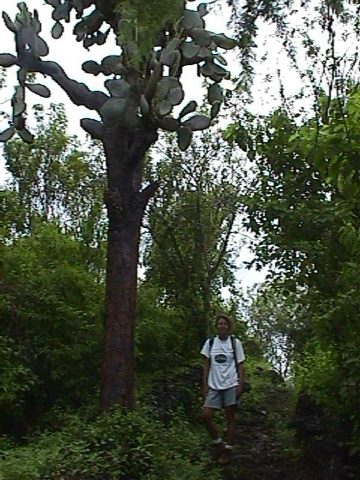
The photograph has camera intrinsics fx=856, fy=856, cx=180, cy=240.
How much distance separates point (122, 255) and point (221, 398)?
166 centimetres

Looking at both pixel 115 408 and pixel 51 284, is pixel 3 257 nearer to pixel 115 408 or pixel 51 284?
pixel 51 284

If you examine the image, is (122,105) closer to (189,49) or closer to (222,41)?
(189,49)

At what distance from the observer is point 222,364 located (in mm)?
8219

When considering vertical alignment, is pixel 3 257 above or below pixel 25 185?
below

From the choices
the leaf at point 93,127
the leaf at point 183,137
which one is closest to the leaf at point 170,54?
the leaf at point 183,137

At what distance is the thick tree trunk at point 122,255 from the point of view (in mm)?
7875

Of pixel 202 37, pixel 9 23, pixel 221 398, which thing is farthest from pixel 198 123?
pixel 221 398

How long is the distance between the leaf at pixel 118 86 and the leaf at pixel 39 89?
1.17 m

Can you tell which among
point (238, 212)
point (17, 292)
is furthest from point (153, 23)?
point (238, 212)

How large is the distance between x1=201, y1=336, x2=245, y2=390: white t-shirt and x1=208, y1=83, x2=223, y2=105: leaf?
238cm

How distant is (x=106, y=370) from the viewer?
7.89 m

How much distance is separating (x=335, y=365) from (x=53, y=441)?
2479mm

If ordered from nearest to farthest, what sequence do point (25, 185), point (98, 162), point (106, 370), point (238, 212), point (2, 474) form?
point (2, 474) → point (106, 370) → point (238, 212) → point (98, 162) → point (25, 185)

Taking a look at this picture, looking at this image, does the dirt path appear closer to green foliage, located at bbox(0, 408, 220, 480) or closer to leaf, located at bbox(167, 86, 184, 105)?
A: green foliage, located at bbox(0, 408, 220, 480)
